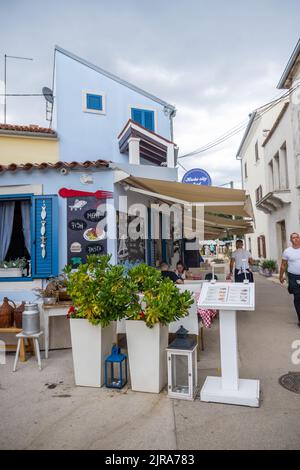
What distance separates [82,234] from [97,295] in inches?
96.1

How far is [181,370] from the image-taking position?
3.89m

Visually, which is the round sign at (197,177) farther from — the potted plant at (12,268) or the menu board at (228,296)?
the menu board at (228,296)

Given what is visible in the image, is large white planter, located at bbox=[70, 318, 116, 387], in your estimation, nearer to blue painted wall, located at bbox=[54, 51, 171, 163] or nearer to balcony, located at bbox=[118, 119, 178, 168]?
balcony, located at bbox=[118, 119, 178, 168]

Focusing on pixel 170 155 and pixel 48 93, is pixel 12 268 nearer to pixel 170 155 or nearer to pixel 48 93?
pixel 170 155

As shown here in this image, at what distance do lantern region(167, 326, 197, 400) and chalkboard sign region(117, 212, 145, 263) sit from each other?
3094 millimetres

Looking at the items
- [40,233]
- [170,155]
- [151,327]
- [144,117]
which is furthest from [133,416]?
[144,117]

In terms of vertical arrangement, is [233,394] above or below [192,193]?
below

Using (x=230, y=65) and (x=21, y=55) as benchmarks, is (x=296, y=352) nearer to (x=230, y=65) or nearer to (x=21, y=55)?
(x=230, y=65)

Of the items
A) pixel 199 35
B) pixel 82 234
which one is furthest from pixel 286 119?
pixel 82 234

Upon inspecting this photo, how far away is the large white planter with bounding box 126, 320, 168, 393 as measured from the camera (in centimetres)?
398

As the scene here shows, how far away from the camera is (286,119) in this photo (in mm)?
14758

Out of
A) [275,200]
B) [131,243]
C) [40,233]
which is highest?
[275,200]

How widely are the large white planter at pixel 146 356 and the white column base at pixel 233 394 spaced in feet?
1.80

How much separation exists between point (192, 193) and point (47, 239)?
2.95 metres
